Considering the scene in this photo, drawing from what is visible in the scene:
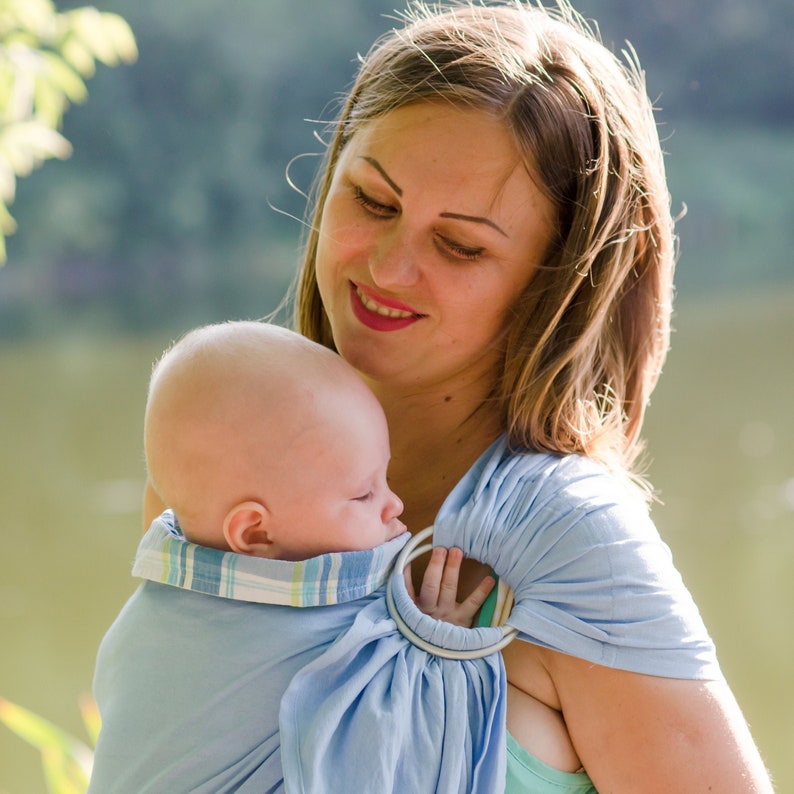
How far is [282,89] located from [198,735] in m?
17.1

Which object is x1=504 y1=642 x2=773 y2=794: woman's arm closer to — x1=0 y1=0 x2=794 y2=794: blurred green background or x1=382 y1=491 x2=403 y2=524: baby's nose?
x1=382 y1=491 x2=403 y2=524: baby's nose

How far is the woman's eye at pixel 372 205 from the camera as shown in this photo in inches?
53.7

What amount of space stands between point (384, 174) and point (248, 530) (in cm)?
45

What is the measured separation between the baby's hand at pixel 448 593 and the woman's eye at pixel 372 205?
0.42 m

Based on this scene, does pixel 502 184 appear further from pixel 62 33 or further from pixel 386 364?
pixel 62 33

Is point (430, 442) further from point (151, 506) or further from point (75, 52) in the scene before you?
point (75, 52)

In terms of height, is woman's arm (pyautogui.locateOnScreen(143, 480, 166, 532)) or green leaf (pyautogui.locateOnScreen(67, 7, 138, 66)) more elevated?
green leaf (pyautogui.locateOnScreen(67, 7, 138, 66))

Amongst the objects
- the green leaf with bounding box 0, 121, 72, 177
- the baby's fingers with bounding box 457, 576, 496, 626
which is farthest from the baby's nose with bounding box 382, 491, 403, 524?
the green leaf with bounding box 0, 121, 72, 177

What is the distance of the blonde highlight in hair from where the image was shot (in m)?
1.32

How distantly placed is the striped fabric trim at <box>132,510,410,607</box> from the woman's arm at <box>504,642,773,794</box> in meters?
0.21

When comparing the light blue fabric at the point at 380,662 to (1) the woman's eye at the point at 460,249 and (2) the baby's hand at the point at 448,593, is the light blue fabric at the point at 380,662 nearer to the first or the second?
(2) the baby's hand at the point at 448,593

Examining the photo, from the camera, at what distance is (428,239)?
52.2 inches

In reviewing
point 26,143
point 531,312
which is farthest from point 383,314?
point 26,143

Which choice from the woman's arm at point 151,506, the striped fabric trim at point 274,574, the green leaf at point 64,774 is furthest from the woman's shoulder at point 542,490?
the green leaf at point 64,774
